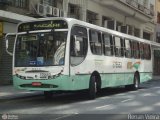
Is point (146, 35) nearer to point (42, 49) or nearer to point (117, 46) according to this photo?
point (117, 46)

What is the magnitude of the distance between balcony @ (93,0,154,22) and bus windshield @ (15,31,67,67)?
1943 cm

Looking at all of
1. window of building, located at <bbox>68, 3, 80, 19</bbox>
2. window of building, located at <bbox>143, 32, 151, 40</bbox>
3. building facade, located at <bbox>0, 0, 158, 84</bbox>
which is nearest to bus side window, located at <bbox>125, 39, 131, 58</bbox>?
building facade, located at <bbox>0, 0, 158, 84</bbox>

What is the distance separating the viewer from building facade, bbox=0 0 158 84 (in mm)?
25438

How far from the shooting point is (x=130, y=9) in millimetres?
41344

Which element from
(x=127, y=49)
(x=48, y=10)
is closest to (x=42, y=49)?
(x=127, y=49)

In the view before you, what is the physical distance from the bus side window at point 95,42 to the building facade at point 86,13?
21.2ft

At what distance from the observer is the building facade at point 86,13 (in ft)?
83.5

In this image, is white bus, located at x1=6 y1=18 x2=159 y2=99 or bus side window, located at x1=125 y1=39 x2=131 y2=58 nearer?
white bus, located at x1=6 y1=18 x2=159 y2=99

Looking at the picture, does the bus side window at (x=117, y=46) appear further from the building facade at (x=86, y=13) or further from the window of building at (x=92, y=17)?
the window of building at (x=92, y=17)

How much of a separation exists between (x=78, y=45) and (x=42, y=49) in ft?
4.78

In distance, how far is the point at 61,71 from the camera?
53.2ft

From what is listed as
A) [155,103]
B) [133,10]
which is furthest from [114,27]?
[155,103]

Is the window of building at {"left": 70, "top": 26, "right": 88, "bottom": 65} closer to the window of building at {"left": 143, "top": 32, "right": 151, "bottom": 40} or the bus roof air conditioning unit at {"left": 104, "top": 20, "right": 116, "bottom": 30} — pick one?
the bus roof air conditioning unit at {"left": 104, "top": 20, "right": 116, "bottom": 30}

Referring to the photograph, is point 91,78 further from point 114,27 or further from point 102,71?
point 114,27
